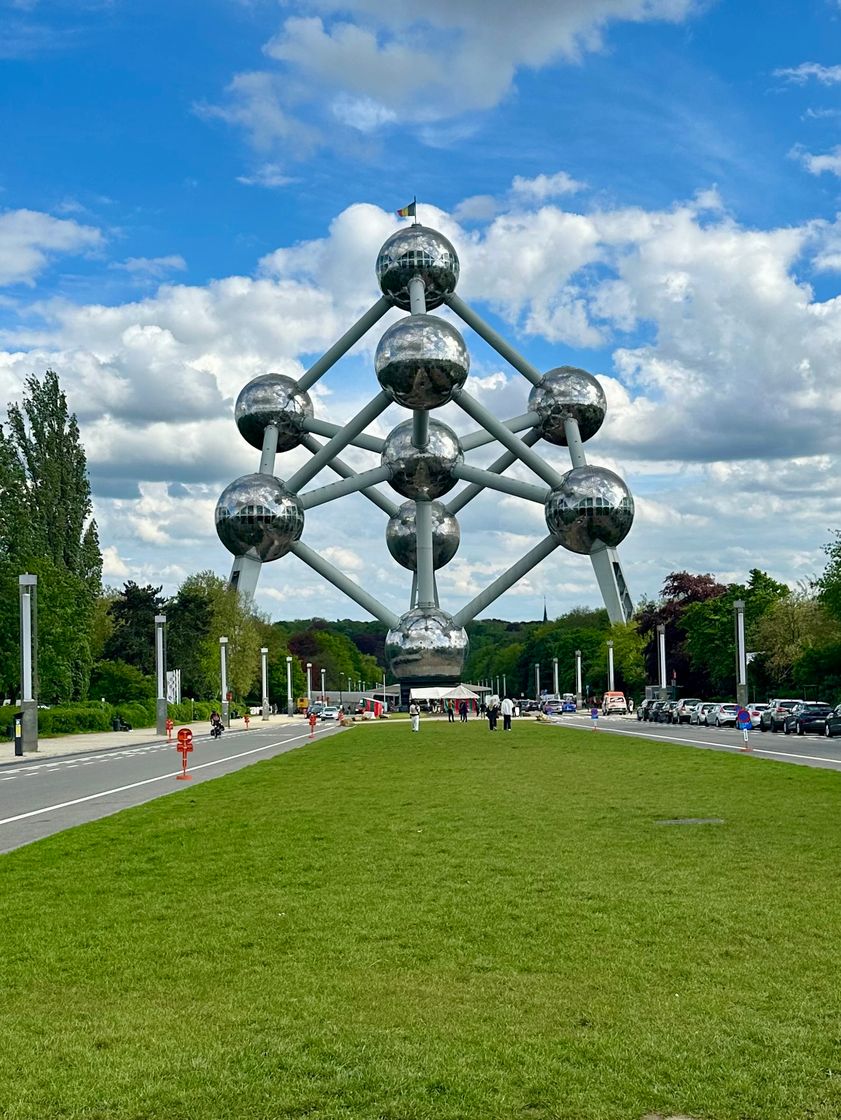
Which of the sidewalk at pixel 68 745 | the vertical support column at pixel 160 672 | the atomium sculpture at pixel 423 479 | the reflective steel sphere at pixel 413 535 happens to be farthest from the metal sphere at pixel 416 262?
the sidewalk at pixel 68 745

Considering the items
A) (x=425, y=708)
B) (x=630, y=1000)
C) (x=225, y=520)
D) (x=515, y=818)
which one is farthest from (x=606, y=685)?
(x=630, y=1000)

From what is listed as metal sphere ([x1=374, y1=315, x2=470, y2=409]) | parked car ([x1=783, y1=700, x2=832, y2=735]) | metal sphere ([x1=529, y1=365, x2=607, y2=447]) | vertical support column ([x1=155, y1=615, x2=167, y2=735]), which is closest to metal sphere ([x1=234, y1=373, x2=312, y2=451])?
metal sphere ([x1=374, y1=315, x2=470, y2=409])

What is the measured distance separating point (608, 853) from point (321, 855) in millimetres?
2548

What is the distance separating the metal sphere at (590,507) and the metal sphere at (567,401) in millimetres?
3768

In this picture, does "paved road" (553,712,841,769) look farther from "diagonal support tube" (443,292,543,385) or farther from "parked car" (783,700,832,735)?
"diagonal support tube" (443,292,543,385)

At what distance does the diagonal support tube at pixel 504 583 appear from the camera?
212ft

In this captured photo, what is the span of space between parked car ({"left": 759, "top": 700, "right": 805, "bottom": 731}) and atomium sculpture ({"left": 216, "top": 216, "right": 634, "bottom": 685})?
42.0ft

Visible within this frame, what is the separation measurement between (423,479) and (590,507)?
26.1 feet

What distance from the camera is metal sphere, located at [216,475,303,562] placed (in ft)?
196

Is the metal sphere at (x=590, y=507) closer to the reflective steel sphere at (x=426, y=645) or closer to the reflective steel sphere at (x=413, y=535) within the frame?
the reflective steel sphere at (x=413, y=535)

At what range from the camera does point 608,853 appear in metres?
11.1

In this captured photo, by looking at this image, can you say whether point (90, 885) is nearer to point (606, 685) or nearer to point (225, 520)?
point (225, 520)

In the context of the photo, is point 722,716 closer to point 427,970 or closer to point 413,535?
point 413,535

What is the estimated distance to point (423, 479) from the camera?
197ft
